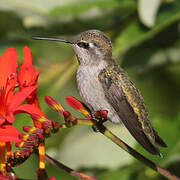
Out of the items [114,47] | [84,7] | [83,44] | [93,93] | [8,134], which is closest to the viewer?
[8,134]

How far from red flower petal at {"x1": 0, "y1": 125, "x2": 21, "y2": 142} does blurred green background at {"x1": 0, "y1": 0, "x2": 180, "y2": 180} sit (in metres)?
1.14

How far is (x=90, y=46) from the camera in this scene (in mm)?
3195

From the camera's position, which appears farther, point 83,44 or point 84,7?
point 84,7

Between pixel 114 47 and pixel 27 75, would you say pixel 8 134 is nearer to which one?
pixel 27 75

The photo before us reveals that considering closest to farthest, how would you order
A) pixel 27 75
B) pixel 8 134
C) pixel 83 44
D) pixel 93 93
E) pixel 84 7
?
1. pixel 8 134
2. pixel 27 75
3. pixel 93 93
4. pixel 83 44
5. pixel 84 7

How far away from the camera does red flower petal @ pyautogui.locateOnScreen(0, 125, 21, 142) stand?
7.41 feet

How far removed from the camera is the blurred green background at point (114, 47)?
11.2 ft

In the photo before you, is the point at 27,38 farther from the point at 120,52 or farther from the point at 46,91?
the point at 120,52

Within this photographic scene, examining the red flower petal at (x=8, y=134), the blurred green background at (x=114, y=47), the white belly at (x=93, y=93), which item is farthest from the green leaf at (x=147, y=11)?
the red flower petal at (x=8, y=134)

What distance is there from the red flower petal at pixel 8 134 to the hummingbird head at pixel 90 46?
97 cm

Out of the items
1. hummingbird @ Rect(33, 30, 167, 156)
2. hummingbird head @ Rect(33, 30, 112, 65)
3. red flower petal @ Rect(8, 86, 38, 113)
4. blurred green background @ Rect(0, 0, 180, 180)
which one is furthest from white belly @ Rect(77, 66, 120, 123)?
red flower petal @ Rect(8, 86, 38, 113)

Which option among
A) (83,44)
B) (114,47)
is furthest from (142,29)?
(83,44)

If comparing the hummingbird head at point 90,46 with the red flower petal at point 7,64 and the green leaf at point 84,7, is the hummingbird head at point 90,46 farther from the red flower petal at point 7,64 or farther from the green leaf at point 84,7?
the red flower petal at point 7,64

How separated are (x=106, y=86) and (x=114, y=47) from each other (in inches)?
21.9
